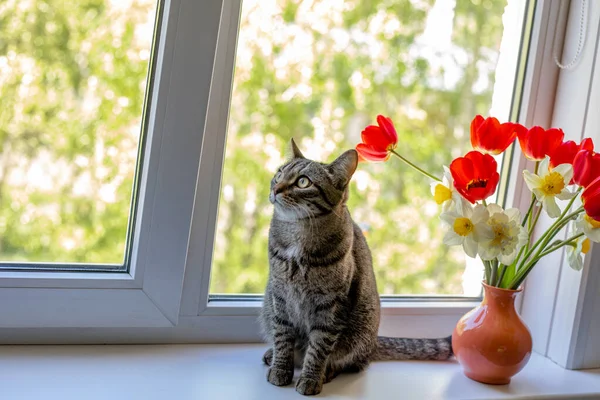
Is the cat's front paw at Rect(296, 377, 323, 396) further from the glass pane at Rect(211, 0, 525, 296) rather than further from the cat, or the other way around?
the glass pane at Rect(211, 0, 525, 296)

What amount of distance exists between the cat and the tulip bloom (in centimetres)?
38

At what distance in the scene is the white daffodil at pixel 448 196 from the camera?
1151 mm

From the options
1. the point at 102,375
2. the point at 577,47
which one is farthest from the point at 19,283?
the point at 577,47

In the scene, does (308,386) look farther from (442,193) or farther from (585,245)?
(585,245)

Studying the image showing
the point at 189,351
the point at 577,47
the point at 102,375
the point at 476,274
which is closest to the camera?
the point at 102,375

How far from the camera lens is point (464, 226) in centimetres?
114

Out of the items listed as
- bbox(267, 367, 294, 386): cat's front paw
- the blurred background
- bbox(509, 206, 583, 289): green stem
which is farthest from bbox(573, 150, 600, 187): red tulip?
bbox(267, 367, 294, 386): cat's front paw

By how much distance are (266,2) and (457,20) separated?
508 millimetres

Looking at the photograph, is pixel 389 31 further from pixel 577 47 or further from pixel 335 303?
pixel 335 303

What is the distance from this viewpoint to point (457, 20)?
1521 millimetres

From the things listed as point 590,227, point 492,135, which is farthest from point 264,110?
point 590,227

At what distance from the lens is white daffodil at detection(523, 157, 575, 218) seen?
1137mm

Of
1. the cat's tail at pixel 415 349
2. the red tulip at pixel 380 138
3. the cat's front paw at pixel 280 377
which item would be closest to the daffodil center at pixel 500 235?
the red tulip at pixel 380 138

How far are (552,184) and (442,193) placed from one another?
0.66 ft
